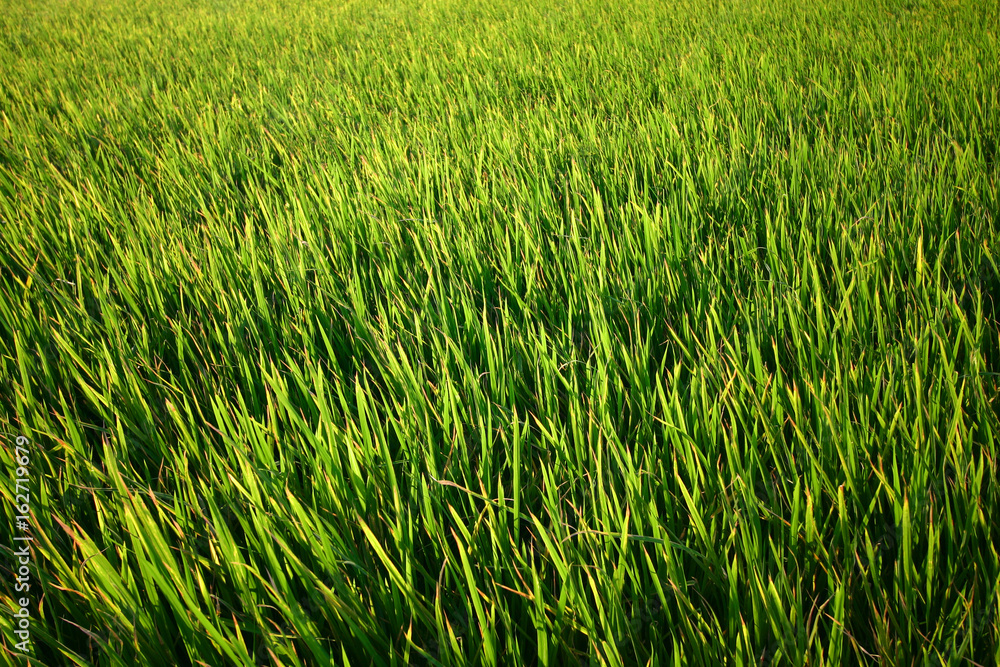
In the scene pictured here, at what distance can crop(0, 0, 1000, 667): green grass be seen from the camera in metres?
0.56

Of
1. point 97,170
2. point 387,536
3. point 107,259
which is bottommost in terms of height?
point 387,536

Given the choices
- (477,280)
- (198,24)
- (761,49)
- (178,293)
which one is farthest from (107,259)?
A: (198,24)

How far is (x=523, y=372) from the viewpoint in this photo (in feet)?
3.17

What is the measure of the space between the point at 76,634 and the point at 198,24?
6592mm

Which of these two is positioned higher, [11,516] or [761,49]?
[761,49]

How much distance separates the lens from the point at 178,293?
124cm

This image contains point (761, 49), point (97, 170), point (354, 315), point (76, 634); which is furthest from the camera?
point (761, 49)

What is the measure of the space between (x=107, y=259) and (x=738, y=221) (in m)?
1.57

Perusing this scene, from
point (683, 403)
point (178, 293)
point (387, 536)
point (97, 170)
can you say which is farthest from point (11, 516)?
point (97, 170)

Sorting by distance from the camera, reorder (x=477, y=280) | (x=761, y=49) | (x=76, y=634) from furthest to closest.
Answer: (x=761, y=49)
(x=477, y=280)
(x=76, y=634)

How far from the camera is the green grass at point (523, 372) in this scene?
0.56m

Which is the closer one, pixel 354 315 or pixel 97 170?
pixel 354 315

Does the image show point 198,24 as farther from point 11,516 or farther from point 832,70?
point 11,516

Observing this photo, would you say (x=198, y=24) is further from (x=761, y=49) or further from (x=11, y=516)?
(x=11, y=516)
